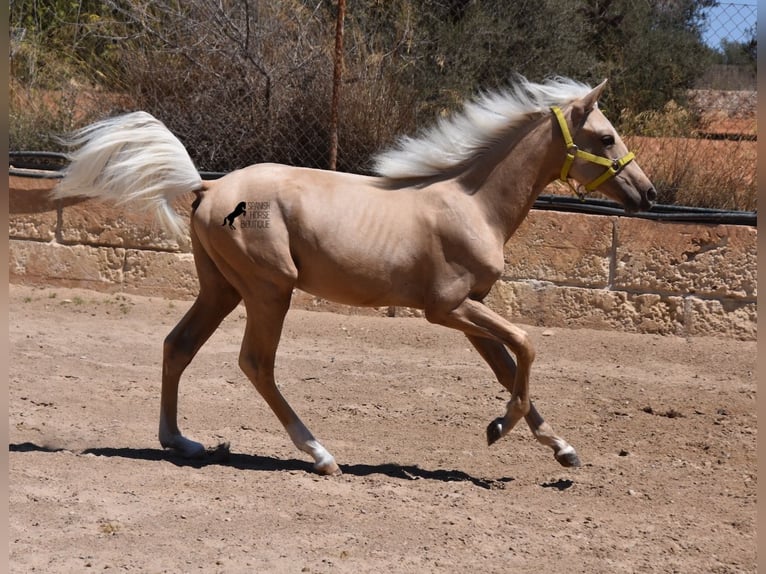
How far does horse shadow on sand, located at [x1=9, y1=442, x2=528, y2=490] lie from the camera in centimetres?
511

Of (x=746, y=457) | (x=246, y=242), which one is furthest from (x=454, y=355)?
(x=246, y=242)

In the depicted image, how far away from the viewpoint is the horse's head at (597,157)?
514 cm

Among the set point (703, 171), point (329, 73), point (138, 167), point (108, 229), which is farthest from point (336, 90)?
point (138, 167)

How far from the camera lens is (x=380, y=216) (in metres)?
5.07

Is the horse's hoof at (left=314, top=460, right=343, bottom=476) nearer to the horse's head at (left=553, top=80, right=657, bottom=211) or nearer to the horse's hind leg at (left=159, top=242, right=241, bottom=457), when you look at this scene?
the horse's hind leg at (left=159, top=242, right=241, bottom=457)

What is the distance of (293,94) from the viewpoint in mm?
9602

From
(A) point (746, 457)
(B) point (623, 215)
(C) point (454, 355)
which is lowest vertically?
(C) point (454, 355)

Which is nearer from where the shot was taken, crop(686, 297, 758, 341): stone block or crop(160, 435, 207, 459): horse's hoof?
crop(160, 435, 207, 459): horse's hoof

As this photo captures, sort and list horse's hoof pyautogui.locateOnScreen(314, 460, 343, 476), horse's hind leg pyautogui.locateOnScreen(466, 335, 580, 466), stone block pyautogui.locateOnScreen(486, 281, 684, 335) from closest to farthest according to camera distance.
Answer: horse's hoof pyautogui.locateOnScreen(314, 460, 343, 476)
horse's hind leg pyautogui.locateOnScreen(466, 335, 580, 466)
stone block pyautogui.locateOnScreen(486, 281, 684, 335)

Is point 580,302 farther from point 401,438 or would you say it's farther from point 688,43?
point 688,43

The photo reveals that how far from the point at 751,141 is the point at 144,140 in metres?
5.88

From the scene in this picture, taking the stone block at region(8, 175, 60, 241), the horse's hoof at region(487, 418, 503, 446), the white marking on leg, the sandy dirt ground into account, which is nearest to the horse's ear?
the horse's hoof at region(487, 418, 503, 446)

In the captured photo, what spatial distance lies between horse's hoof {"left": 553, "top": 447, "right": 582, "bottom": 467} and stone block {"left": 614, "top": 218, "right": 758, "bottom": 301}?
315 centimetres

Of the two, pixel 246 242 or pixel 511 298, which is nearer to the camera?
pixel 246 242
